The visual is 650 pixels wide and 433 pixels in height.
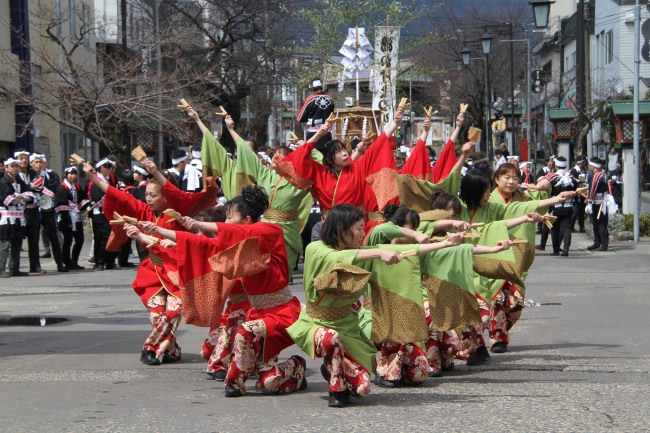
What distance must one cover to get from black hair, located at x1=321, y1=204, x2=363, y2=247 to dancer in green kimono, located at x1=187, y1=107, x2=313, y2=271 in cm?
155

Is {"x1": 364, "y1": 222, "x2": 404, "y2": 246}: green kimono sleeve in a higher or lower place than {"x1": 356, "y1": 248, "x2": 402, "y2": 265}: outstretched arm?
higher

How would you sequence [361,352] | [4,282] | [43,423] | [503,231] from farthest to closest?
[4,282], [503,231], [361,352], [43,423]

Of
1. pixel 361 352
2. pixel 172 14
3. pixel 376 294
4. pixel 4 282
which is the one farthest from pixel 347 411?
pixel 172 14

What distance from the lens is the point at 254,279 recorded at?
7363 millimetres

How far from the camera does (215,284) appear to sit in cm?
773

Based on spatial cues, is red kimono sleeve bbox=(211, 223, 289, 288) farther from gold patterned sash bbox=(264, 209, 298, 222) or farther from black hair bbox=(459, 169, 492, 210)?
black hair bbox=(459, 169, 492, 210)

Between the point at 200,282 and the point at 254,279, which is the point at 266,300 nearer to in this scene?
the point at 254,279

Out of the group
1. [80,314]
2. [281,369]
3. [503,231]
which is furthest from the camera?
[80,314]

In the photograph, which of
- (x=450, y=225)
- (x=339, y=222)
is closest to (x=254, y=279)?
(x=339, y=222)

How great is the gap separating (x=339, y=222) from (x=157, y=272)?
2432 millimetres

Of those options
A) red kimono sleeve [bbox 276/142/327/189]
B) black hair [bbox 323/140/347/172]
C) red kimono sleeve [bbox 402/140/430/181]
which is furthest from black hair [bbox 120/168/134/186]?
red kimono sleeve [bbox 276/142/327/189]

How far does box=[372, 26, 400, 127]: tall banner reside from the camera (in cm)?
2739

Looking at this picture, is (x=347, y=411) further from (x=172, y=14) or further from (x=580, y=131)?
(x=172, y=14)

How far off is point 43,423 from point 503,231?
3.81 meters
